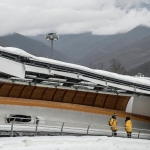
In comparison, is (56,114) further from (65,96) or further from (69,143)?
(69,143)

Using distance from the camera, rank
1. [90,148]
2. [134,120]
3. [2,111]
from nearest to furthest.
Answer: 1. [90,148]
2. [2,111]
3. [134,120]

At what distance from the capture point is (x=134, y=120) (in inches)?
790

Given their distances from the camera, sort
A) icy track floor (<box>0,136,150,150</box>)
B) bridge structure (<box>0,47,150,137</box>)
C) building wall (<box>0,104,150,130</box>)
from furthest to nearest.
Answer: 1. building wall (<box>0,104,150,130</box>)
2. bridge structure (<box>0,47,150,137</box>)
3. icy track floor (<box>0,136,150,150</box>)

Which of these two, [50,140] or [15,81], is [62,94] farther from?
[50,140]

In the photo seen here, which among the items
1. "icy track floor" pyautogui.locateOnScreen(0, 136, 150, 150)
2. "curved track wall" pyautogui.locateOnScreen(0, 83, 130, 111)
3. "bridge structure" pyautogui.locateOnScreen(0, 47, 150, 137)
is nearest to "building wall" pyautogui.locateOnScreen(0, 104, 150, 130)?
"bridge structure" pyautogui.locateOnScreen(0, 47, 150, 137)

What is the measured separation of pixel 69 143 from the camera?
12070 mm

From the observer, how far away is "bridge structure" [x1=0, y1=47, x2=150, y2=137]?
585 inches

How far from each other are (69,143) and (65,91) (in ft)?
21.7

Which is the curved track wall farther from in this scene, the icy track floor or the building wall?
the icy track floor

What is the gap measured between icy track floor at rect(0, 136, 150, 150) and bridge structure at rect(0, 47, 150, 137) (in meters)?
3.84

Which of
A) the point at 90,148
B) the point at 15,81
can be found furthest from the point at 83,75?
the point at 90,148

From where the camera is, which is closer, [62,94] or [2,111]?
[2,111]

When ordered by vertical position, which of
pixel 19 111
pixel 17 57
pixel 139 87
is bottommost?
pixel 19 111

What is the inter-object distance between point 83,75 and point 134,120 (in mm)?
5973
